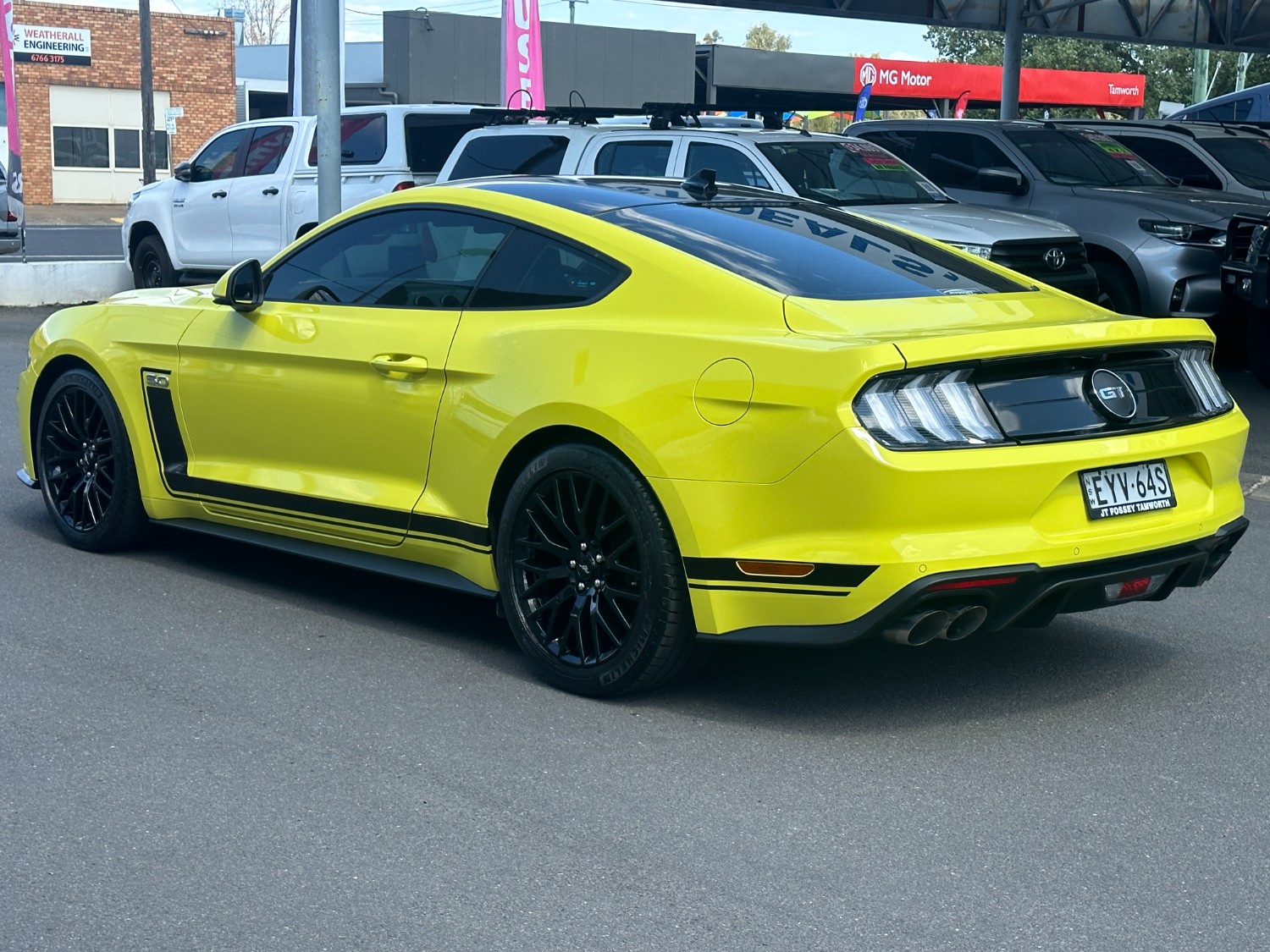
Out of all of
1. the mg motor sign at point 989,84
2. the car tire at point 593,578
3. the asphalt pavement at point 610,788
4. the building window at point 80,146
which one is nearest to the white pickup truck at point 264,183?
the asphalt pavement at point 610,788

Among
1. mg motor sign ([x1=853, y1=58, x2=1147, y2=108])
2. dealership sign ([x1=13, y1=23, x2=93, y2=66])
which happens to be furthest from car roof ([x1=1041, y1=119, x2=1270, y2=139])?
dealership sign ([x1=13, y1=23, x2=93, y2=66])

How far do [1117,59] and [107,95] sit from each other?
47.7 m

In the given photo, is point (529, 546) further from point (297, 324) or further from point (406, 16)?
point (406, 16)

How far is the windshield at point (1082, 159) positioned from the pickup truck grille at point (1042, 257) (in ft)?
5.98

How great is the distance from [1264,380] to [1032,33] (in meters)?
18.6

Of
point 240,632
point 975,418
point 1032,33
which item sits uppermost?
point 1032,33

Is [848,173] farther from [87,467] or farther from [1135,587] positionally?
[1135,587]

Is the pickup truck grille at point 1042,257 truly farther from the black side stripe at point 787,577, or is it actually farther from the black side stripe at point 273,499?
the black side stripe at point 787,577

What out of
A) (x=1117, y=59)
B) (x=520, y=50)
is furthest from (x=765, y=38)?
(x=520, y=50)

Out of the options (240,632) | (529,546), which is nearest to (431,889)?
(529,546)

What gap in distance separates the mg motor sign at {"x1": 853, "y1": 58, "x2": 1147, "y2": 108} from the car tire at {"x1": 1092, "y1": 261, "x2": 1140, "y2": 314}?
123 ft

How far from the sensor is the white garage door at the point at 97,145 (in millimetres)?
49969

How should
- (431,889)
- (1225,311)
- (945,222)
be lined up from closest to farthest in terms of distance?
1. (431,889)
2. (945,222)
3. (1225,311)

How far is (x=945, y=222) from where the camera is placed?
11.2 metres
